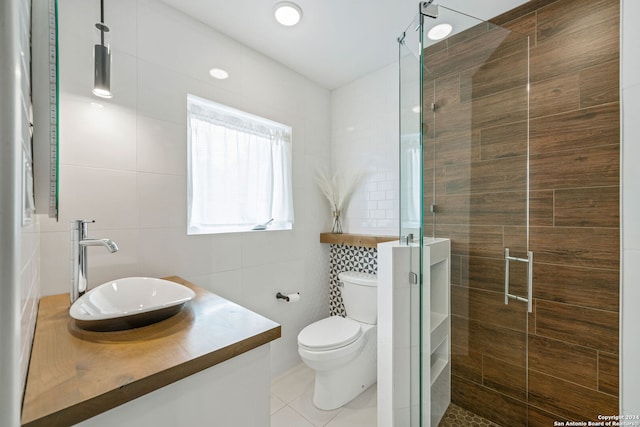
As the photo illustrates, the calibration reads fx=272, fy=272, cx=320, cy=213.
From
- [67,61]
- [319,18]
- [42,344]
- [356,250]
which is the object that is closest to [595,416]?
[356,250]

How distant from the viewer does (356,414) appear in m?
1.73

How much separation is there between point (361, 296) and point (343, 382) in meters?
0.57

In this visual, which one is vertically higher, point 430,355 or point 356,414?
point 430,355

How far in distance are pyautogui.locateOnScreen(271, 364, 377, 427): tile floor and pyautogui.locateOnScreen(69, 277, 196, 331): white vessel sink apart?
43.3 inches

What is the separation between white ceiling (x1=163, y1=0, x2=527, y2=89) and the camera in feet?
5.28

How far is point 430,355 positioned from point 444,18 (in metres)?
1.67

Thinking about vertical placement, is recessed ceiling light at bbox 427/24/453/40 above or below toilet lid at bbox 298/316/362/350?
above

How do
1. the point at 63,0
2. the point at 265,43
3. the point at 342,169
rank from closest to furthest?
the point at 63,0 < the point at 265,43 < the point at 342,169

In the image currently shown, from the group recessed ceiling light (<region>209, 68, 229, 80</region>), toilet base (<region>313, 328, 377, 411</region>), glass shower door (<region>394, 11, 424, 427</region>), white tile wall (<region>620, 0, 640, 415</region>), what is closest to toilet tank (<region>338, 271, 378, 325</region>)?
Answer: toilet base (<region>313, 328, 377, 411</region>)

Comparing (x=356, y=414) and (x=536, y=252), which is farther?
(x=356, y=414)

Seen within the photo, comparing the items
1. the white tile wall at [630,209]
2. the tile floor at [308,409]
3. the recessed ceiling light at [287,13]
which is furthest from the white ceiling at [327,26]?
the tile floor at [308,409]

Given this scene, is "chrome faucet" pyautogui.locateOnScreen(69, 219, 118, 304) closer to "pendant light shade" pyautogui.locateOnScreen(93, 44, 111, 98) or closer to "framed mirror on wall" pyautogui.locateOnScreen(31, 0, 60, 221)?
"framed mirror on wall" pyautogui.locateOnScreen(31, 0, 60, 221)

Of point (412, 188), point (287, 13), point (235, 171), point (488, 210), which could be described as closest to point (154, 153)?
point (235, 171)

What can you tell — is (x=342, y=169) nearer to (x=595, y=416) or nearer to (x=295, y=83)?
(x=295, y=83)
